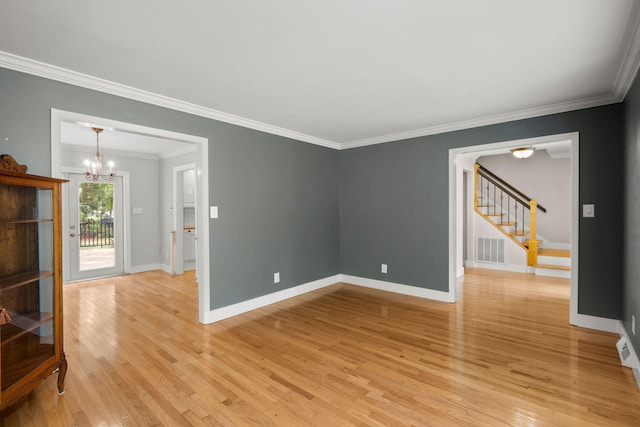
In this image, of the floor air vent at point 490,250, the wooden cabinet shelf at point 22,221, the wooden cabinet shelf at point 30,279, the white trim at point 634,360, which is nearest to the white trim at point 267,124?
the wooden cabinet shelf at point 30,279

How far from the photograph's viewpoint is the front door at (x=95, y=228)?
570 centimetres

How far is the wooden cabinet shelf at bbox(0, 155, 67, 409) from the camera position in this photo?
76.4 inches

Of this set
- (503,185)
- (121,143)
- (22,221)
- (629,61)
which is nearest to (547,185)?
(503,185)

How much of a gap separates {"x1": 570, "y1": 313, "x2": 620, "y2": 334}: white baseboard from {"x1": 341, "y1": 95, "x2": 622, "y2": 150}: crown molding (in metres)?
2.31

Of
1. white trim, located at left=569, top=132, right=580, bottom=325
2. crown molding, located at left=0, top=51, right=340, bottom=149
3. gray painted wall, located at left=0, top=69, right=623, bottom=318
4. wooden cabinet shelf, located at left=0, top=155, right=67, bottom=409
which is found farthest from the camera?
white trim, located at left=569, top=132, right=580, bottom=325

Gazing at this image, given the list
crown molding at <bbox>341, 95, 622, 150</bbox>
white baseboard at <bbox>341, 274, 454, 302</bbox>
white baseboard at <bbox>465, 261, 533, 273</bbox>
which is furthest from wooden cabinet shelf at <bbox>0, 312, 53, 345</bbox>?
white baseboard at <bbox>465, 261, 533, 273</bbox>

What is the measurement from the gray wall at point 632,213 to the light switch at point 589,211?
0.28 metres

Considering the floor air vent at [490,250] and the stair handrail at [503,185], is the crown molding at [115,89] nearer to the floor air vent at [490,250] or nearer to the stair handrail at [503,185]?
the floor air vent at [490,250]

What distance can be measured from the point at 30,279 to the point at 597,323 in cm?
521

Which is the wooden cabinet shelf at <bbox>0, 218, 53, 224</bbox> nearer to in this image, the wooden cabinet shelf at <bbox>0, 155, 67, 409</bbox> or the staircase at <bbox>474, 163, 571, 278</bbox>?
the wooden cabinet shelf at <bbox>0, 155, 67, 409</bbox>

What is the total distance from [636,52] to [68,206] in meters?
7.65

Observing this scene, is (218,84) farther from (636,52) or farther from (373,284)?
(373,284)

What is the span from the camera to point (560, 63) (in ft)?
8.21

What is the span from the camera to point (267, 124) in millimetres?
4246
